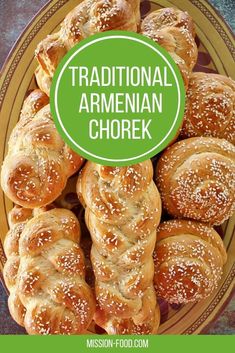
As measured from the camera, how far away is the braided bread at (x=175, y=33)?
940 mm

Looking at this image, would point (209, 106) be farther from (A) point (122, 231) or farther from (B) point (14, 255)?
(B) point (14, 255)

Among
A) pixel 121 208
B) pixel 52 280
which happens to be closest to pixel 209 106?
pixel 121 208

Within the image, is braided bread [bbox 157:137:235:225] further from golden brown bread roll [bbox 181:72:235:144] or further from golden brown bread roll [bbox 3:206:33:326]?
golden brown bread roll [bbox 3:206:33:326]

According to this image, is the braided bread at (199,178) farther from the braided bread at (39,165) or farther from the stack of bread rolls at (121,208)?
the braided bread at (39,165)

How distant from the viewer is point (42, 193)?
93cm

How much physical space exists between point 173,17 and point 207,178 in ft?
1.00

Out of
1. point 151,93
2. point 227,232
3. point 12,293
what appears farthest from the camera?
point 227,232

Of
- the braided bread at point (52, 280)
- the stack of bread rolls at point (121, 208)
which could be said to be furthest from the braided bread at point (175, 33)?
the braided bread at point (52, 280)

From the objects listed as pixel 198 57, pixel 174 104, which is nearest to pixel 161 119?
pixel 174 104

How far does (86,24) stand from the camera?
93cm

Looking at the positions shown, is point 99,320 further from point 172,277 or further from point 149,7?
point 149,7

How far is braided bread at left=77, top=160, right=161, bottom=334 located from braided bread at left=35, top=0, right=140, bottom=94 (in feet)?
0.63

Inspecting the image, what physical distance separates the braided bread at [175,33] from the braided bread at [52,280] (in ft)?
1.13
